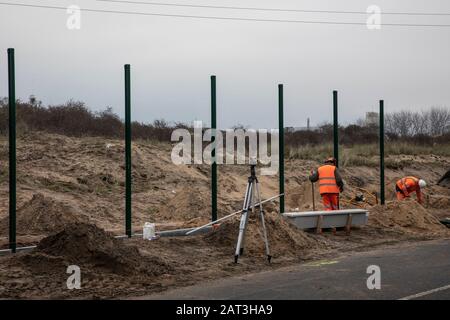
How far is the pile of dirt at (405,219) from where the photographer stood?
17906 mm

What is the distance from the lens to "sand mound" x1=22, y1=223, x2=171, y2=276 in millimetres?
10086

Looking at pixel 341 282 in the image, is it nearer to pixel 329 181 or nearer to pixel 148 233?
pixel 148 233

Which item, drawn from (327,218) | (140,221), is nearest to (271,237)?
(327,218)

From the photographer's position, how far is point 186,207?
1895 cm

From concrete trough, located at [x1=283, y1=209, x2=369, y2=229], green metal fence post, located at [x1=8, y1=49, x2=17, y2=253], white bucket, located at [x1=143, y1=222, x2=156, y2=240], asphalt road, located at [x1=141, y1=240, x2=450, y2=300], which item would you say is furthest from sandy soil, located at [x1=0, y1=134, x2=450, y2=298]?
green metal fence post, located at [x1=8, y1=49, x2=17, y2=253]

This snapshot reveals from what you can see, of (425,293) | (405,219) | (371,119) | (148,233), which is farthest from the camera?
(371,119)

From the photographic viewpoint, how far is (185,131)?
3056cm

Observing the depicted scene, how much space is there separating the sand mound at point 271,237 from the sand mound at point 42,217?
3346mm

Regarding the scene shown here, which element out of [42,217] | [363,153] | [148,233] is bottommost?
[148,233]

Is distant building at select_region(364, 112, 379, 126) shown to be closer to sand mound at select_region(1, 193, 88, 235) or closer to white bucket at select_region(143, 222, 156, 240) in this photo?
sand mound at select_region(1, 193, 88, 235)

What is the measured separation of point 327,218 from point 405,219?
304cm

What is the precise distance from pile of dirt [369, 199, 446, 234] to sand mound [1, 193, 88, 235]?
804cm

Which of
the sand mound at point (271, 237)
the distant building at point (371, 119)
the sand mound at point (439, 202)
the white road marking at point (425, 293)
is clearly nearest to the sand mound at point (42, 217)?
the sand mound at point (271, 237)

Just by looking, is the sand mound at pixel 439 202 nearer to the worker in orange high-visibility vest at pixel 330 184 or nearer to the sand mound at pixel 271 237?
the worker in orange high-visibility vest at pixel 330 184
